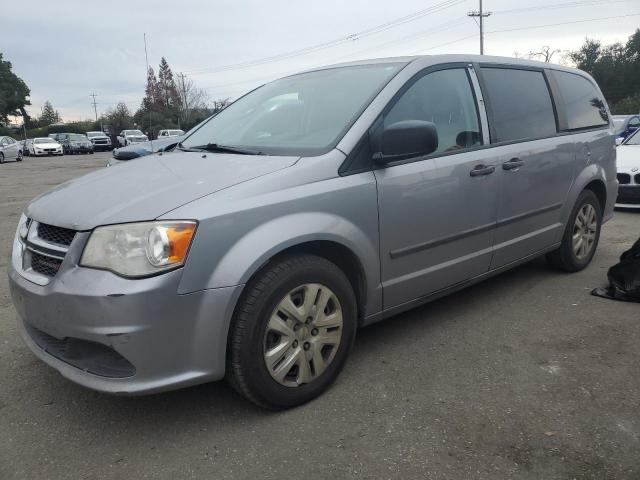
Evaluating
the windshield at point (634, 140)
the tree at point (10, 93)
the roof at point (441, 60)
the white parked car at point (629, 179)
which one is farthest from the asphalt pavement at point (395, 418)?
the tree at point (10, 93)

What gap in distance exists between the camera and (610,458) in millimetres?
2221

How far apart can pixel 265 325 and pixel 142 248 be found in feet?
2.06

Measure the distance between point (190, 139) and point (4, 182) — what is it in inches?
596

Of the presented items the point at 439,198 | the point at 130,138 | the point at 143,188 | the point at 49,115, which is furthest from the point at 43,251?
the point at 49,115

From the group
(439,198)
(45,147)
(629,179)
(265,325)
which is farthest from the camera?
(45,147)

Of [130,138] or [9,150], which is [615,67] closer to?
[130,138]

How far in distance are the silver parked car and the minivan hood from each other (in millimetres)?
29366

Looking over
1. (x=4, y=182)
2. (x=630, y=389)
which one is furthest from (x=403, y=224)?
(x=4, y=182)

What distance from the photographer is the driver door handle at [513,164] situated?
3.60m

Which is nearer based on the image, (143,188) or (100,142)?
(143,188)

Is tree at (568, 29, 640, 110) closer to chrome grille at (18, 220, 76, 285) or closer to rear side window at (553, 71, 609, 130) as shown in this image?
rear side window at (553, 71, 609, 130)

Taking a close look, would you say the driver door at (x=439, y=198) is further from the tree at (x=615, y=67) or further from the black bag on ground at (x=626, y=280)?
the tree at (x=615, y=67)

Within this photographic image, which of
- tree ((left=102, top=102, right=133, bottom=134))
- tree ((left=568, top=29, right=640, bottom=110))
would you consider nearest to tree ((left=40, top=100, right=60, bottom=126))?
tree ((left=102, top=102, right=133, bottom=134))

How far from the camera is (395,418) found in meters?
2.54
